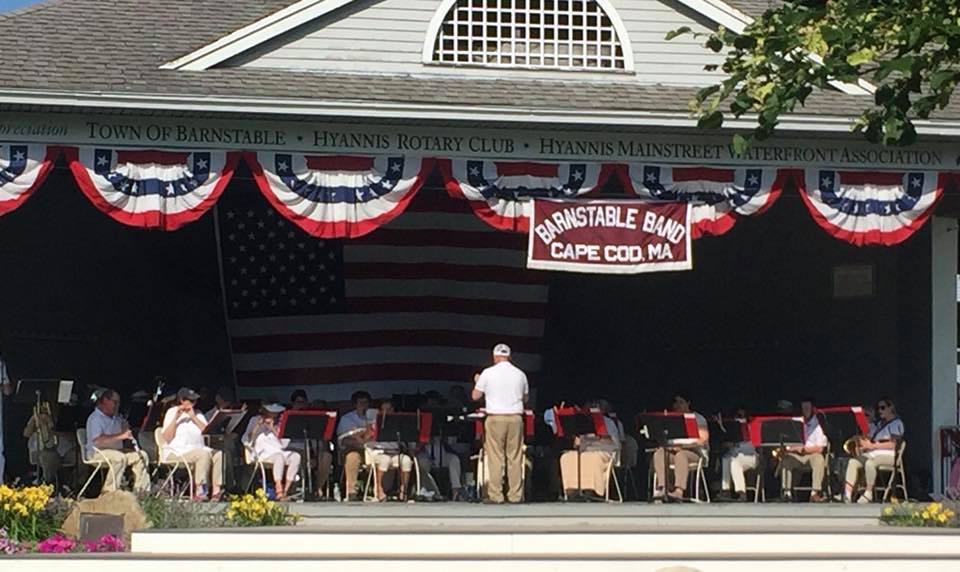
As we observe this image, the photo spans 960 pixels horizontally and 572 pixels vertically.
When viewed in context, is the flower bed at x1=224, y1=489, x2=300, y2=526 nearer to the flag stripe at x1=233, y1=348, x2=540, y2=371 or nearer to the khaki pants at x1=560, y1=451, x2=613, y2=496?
the khaki pants at x1=560, y1=451, x2=613, y2=496

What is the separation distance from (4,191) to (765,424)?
26.7 ft

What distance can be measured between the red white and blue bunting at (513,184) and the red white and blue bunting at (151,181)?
7.71 feet

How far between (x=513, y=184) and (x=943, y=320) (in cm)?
528

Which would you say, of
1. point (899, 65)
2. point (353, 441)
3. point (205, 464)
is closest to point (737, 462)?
point (353, 441)

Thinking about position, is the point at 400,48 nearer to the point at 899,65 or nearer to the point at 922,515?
the point at 922,515

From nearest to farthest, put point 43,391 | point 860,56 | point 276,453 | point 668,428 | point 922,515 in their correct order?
point 860,56 → point 922,515 → point 668,428 → point 276,453 → point 43,391

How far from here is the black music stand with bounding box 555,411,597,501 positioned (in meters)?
18.2

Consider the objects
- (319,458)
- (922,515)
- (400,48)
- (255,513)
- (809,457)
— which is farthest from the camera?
(400,48)

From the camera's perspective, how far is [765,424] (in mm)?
18469

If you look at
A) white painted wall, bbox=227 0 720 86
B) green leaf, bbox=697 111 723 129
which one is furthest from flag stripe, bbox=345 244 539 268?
green leaf, bbox=697 111 723 129

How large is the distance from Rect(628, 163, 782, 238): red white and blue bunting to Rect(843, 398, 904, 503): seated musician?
2627 mm

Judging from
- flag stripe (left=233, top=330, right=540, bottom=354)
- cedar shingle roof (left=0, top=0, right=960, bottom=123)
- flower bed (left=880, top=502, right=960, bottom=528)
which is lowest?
flower bed (left=880, top=502, right=960, bottom=528)

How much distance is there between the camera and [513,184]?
1814 cm

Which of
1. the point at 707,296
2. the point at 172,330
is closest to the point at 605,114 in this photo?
the point at 707,296
